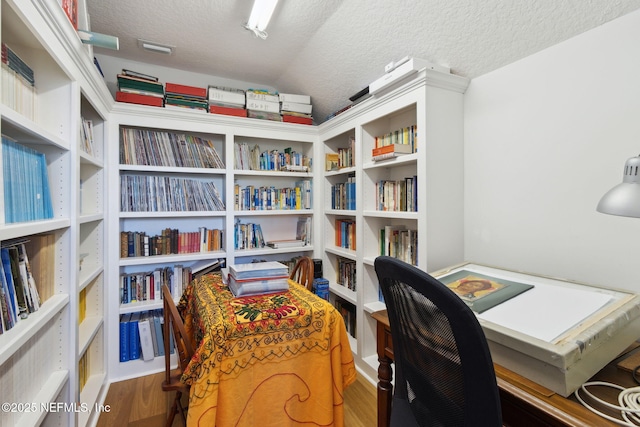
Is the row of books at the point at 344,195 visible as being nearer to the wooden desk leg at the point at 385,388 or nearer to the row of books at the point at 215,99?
the row of books at the point at 215,99

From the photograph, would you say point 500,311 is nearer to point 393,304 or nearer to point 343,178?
point 393,304

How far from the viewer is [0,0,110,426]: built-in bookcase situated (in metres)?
0.96

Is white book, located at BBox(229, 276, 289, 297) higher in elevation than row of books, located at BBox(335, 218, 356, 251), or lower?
lower

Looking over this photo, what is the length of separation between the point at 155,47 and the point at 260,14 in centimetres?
101

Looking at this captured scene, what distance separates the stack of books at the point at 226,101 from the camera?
94.4 inches

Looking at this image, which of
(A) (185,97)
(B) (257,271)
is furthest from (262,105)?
(B) (257,271)

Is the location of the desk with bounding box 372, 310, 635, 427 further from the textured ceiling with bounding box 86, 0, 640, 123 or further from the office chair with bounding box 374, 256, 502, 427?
the textured ceiling with bounding box 86, 0, 640, 123

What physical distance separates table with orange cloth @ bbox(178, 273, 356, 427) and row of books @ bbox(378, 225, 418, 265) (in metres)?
0.72

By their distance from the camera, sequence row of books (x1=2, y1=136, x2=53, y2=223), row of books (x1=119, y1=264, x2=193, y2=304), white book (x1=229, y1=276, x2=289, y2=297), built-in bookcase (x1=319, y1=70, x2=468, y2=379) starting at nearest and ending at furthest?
1. row of books (x1=2, y1=136, x2=53, y2=223)
2. white book (x1=229, y1=276, x2=289, y2=297)
3. built-in bookcase (x1=319, y1=70, x2=468, y2=379)
4. row of books (x1=119, y1=264, x2=193, y2=304)

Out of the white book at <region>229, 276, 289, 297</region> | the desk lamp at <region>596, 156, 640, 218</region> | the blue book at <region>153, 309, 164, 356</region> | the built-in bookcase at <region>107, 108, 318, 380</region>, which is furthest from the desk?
the blue book at <region>153, 309, 164, 356</region>

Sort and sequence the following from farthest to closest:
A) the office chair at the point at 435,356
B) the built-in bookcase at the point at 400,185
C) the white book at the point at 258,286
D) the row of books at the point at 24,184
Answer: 1. the built-in bookcase at the point at 400,185
2. the white book at the point at 258,286
3. the row of books at the point at 24,184
4. the office chair at the point at 435,356

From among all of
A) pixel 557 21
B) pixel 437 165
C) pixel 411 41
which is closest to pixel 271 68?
pixel 411 41

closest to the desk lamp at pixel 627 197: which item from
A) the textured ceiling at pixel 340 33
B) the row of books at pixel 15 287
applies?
the textured ceiling at pixel 340 33

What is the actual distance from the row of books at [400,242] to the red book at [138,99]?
1.92 metres
